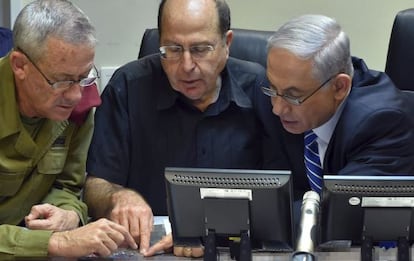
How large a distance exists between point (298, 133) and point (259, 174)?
616 mm

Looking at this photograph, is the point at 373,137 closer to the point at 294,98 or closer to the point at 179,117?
the point at 294,98

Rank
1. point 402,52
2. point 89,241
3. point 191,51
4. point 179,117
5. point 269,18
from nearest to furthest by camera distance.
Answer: point 89,241, point 191,51, point 179,117, point 402,52, point 269,18

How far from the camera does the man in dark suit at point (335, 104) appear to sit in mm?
1789

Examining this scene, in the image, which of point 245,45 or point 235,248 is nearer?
point 235,248

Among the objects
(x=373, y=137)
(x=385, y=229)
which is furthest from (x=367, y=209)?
(x=373, y=137)

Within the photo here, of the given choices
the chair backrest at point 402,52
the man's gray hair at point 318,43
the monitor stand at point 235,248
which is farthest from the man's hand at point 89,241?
the chair backrest at point 402,52

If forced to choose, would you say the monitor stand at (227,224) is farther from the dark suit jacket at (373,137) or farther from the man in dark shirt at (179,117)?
the man in dark shirt at (179,117)

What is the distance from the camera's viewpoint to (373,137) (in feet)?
5.90

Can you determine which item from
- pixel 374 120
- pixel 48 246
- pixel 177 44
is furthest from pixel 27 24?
pixel 374 120

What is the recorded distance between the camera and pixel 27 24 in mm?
1776

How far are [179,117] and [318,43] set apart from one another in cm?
55

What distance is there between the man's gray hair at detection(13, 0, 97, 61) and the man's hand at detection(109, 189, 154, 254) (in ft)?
1.45

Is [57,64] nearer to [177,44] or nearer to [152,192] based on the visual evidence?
[177,44]

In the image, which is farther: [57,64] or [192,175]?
[57,64]
